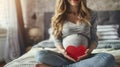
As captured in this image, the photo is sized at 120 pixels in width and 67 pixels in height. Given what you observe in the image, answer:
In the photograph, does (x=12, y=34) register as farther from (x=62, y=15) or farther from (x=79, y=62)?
(x=79, y=62)

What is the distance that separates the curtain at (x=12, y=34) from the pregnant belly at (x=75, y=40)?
1.85 metres

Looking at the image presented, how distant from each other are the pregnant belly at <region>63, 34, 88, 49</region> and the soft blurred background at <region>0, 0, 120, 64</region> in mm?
1656

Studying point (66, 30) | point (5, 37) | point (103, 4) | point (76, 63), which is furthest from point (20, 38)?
point (76, 63)

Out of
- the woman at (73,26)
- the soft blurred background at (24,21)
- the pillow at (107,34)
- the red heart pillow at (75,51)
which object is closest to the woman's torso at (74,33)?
the woman at (73,26)

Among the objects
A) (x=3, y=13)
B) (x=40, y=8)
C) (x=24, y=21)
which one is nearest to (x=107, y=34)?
(x=40, y=8)

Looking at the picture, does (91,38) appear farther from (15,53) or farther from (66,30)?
(15,53)

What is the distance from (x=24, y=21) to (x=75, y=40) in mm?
2167

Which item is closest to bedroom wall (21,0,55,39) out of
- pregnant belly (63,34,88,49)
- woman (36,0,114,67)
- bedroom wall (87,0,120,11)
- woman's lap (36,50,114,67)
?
bedroom wall (87,0,120,11)

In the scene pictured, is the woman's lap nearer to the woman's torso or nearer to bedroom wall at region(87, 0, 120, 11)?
the woman's torso

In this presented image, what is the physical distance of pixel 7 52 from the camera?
14.3 feet

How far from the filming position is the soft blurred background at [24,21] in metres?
4.30

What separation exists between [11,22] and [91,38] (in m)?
2.00

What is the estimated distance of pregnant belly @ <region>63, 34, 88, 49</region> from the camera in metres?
2.58

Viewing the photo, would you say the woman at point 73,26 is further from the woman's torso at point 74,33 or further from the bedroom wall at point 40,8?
the bedroom wall at point 40,8
